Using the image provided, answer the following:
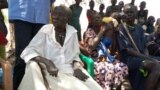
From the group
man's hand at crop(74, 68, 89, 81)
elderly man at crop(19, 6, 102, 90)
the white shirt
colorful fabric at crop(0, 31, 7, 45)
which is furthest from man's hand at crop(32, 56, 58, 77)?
colorful fabric at crop(0, 31, 7, 45)

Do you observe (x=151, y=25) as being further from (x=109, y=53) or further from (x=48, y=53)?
(x=48, y=53)

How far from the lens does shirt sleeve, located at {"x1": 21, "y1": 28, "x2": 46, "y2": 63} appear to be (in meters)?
4.23

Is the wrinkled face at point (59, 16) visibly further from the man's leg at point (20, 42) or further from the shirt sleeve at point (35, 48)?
the man's leg at point (20, 42)

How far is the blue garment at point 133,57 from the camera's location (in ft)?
17.2

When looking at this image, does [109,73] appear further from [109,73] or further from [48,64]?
[48,64]

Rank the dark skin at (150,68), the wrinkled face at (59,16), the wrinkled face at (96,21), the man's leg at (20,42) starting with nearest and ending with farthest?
the wrinkled face at (59,16) → the man's leg at (20,42) → the dark skin at (150,68) → the wrinkled face at (96,21)

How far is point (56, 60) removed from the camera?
4.40 meters

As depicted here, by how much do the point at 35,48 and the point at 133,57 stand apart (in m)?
1.56

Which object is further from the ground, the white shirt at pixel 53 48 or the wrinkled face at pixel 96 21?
the wrinkled face at pixel 96 21

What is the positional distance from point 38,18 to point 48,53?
0.57 metres

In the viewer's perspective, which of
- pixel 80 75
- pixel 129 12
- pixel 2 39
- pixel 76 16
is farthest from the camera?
pixel 76 16

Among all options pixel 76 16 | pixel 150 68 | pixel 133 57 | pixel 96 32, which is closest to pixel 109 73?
pixel 133 57

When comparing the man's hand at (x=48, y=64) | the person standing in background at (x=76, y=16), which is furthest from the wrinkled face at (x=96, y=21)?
the man's hand at (x=48, y=64)

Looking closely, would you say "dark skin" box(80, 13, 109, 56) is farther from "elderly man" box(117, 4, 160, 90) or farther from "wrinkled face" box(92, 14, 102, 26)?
"elderly man" box(117, 4, 160, 90)
